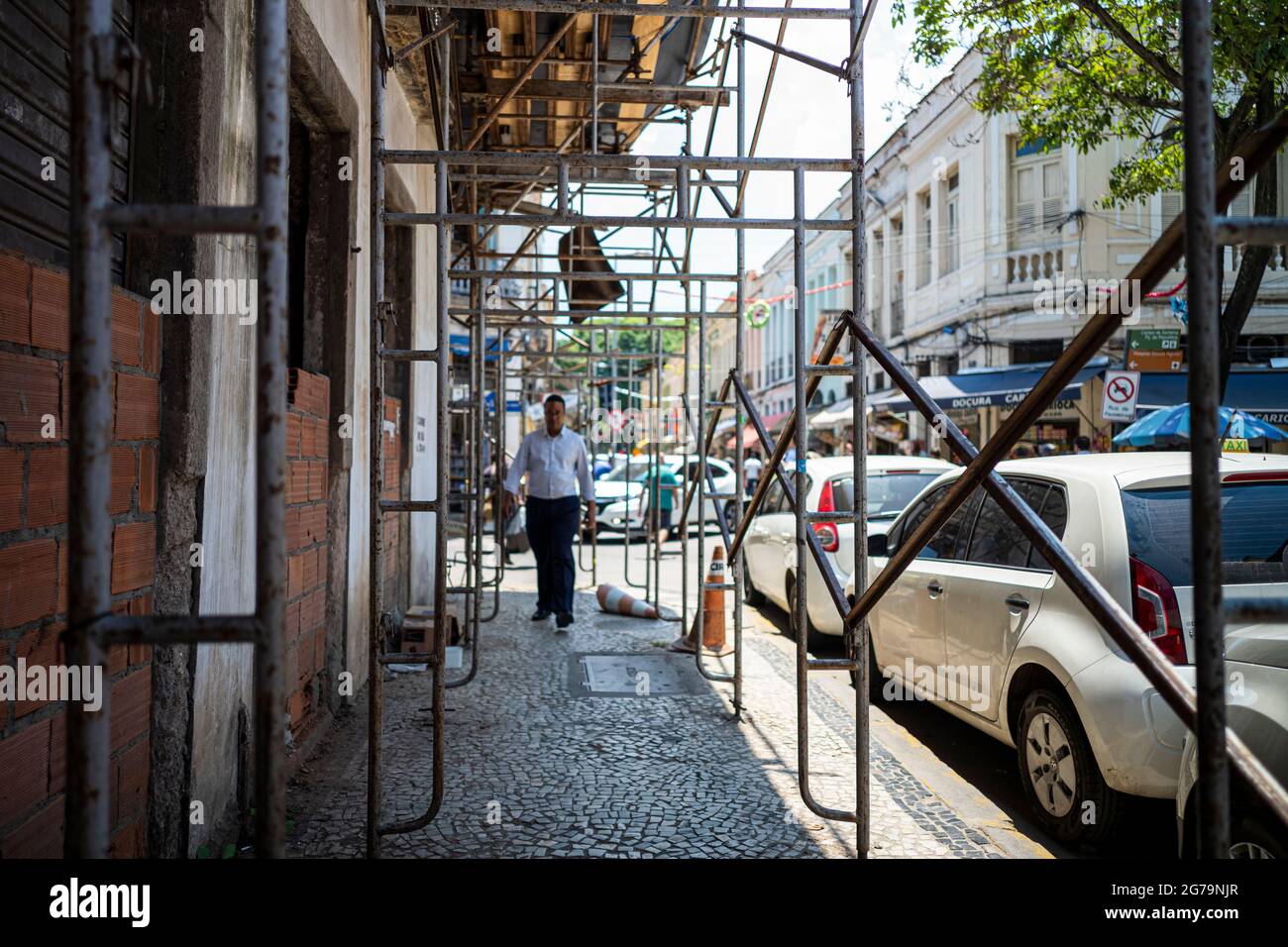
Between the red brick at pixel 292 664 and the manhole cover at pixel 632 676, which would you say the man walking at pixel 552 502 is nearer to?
the manhole cover at pixel 632 676

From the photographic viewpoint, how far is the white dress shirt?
29.4 ft

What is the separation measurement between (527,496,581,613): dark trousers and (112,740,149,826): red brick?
18.8ft

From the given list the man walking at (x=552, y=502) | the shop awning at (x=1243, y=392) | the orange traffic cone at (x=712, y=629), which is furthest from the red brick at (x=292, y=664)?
the shop awning at (x=1243, y=392)

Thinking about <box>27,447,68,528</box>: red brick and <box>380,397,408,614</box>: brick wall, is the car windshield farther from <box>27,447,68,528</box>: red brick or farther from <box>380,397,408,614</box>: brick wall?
<box>27,447,68,528</box>: red brick

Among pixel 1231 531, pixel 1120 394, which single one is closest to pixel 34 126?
pixel 1231 531

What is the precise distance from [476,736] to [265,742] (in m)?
3.80

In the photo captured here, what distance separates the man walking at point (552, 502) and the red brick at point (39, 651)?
248 inches

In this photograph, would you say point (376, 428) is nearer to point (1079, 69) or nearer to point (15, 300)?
point (15, 300)

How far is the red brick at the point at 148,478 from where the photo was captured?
2.98 meters

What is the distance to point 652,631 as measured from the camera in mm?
8672

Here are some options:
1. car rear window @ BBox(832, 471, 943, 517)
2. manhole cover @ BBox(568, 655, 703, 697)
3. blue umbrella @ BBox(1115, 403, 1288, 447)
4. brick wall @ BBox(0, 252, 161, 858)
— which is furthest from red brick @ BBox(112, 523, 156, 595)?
blue umbrella @ BBox(1115, 403, 1288, 447)

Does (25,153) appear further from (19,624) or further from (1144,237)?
(1144,237)

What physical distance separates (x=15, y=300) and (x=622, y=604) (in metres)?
7.48

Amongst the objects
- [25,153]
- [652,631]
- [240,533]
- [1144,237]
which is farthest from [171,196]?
[1144,237]
